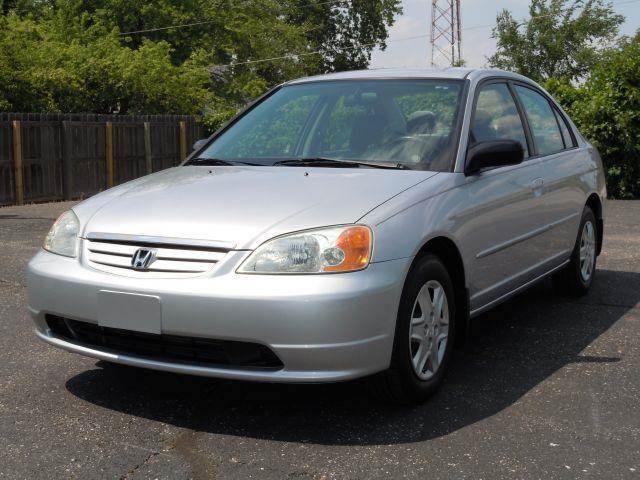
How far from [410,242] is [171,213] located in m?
1.05

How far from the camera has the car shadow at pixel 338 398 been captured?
151 inches

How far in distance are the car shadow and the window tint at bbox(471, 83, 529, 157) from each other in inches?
48.1

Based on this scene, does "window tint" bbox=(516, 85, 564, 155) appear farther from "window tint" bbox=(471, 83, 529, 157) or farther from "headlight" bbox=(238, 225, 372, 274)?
"headlight" bbox=(238, 225, 372, 274)

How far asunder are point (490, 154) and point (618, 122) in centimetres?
1088

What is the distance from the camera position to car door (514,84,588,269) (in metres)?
5.60

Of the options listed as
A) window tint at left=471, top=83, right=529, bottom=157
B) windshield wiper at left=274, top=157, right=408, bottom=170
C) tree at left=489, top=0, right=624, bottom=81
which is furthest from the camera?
tree at left=489, top=0, right=624, bottom=81

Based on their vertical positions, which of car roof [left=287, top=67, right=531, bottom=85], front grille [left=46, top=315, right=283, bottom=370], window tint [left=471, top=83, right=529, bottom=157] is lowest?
front grille [left=46, top=315, right=283, bottom=370]

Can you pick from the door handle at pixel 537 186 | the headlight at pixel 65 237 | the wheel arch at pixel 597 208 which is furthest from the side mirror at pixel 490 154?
the wheel arch at pixel 597 208

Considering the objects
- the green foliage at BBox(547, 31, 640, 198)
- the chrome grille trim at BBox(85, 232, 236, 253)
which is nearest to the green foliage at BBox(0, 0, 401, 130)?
the green foliage at BBox(547, 31, 640, 198)

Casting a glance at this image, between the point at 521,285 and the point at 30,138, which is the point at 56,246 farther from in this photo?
the point at 30,138

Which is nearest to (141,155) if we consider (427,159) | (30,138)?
(30,138)

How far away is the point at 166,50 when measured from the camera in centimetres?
2869

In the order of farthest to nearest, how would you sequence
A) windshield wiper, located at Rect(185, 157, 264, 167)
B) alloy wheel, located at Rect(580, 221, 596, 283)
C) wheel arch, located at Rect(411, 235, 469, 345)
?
alloy wheel, located at Rect(580, 221, 596, 283)
windshield wiper, located at Rect(185, 157, 264, 167)
wheel arch, located at Rect(411, 235, 469, 345)

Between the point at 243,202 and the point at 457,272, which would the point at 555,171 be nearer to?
the point at 457,272
